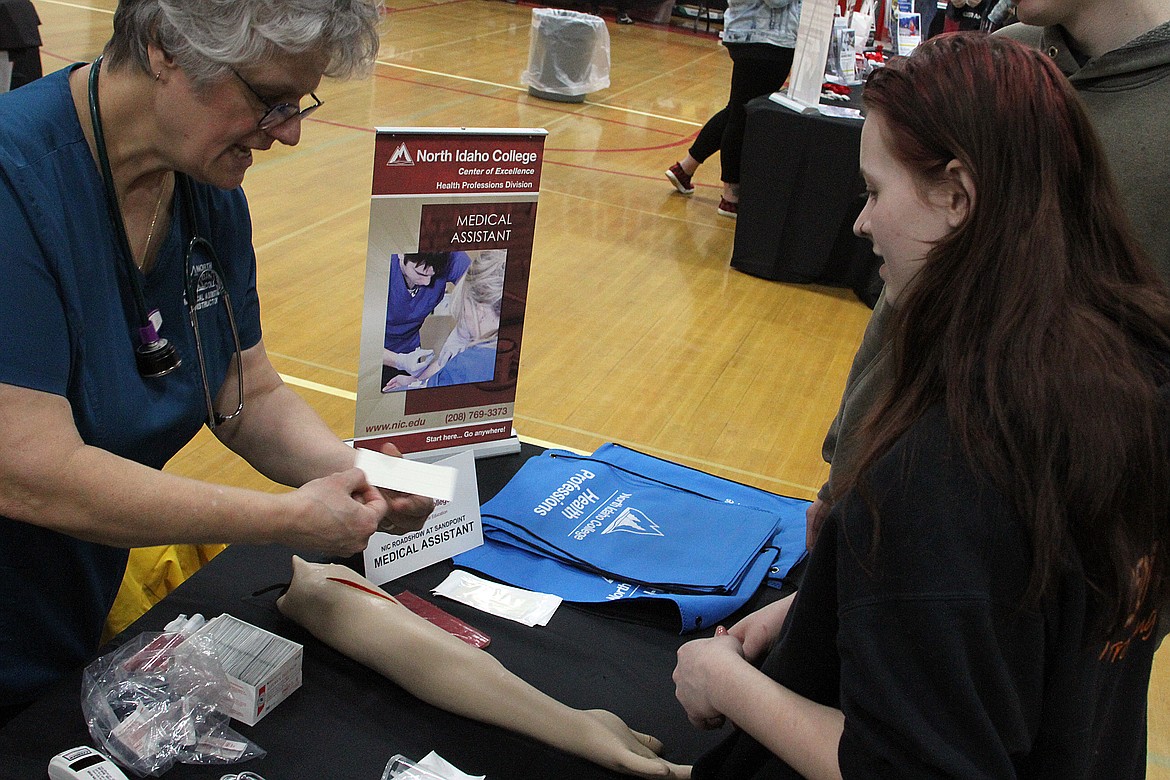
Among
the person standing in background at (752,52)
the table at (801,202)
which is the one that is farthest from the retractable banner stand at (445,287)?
the person standing in background at (752,52)

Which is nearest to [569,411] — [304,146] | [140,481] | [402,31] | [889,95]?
[140,481]

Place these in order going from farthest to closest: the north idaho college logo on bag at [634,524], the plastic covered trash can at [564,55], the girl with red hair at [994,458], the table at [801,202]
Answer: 1. the plastic covered trash can at [564,55]
2. the table at [801,202]
3. the north idaho college logo on bag at [634,524]
4. the girl with red hair at [994,458]

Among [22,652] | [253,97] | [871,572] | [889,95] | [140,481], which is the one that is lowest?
[22,652]

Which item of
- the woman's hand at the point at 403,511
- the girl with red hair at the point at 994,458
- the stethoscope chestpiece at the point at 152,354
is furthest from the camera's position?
the woman's hand at the point at 403,511

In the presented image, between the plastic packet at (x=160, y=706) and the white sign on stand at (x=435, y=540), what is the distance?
321mm

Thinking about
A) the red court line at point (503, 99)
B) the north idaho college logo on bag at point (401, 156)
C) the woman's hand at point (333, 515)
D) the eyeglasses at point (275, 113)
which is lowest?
the red court line at point (503, 99)

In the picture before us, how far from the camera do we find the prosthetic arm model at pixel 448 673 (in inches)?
49.3

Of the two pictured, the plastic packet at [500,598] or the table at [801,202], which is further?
the table at [801,202]

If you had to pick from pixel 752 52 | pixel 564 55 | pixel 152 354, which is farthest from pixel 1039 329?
pixel 564 55

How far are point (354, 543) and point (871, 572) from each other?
752 mm

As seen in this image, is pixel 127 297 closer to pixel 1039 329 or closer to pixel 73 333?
pixel 73 333

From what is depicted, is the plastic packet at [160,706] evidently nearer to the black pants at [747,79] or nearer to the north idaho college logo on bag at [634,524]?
the north idaho college logo on bag at [634,524]

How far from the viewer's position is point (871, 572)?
88 cm

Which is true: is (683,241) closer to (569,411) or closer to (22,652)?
(569,411)
